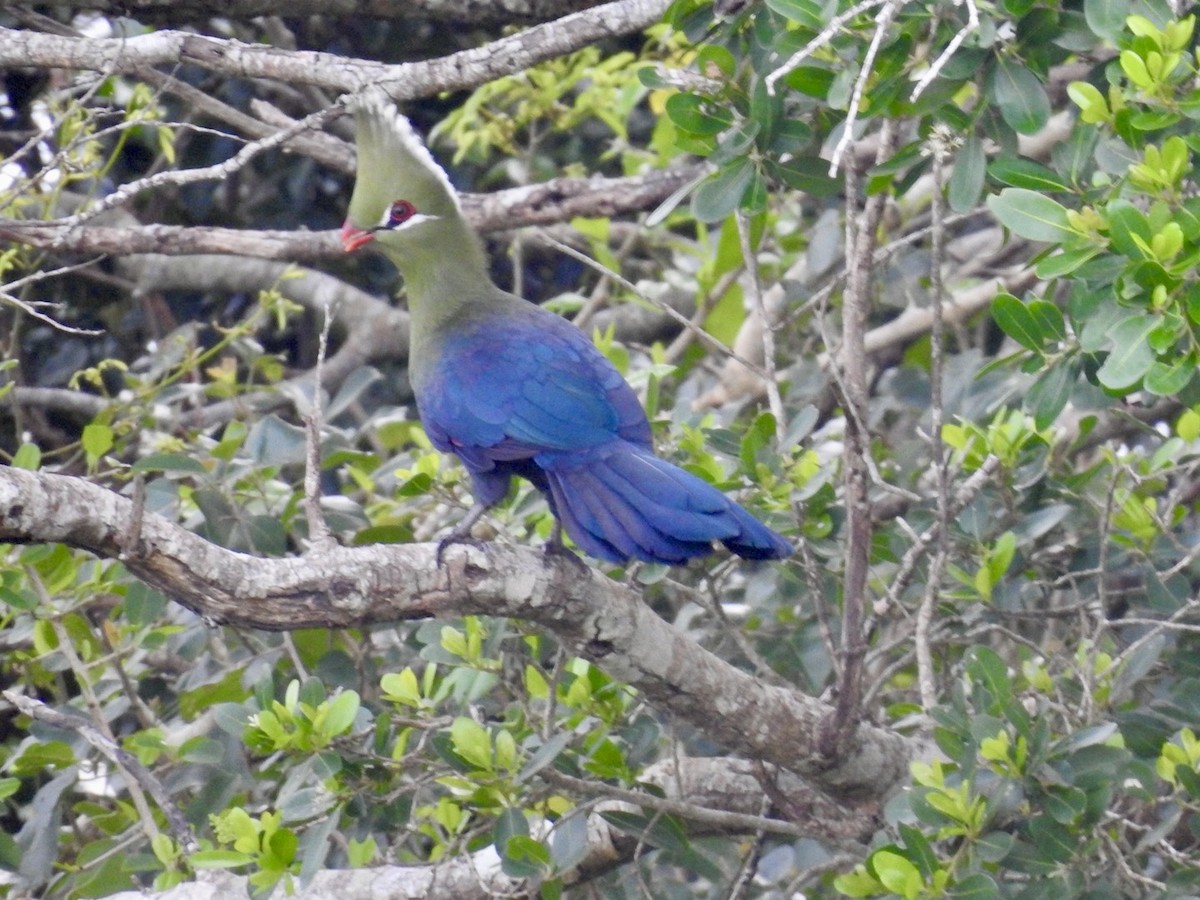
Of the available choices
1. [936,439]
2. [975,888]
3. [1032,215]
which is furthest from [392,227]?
[975,888]

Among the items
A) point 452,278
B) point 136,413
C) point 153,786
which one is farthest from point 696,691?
point 136,413

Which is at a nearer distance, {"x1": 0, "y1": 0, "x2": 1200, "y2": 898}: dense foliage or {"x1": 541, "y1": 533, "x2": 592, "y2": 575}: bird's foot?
{"x1": 0, "y1": 0, "x2": 1200, "y2": 898}: dense foliage

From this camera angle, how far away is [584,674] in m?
3.20

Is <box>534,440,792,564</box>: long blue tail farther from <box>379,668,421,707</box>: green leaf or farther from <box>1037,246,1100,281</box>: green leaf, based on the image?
<box>1037,246,1100,281</box>: green leaf

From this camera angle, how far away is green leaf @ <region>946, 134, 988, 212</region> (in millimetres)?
2932

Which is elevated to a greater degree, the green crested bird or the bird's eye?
the bird's eye

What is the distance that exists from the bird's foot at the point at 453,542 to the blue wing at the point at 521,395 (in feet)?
1.34

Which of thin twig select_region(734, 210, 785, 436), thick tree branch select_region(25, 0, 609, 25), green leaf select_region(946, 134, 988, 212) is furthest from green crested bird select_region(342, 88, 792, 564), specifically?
green leaf select_region(946, 134, 988, 212)

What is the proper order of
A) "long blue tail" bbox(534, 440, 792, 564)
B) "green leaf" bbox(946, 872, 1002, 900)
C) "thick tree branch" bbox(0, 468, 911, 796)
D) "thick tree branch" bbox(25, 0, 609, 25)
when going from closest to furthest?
"thick tree branch" bbox(0, 468, 911, 796) < "green leaf" bbox(946, 872, 1002, 900) < "long blue tail" bbox(534, 440, 792, 564) < "thick tree branch" bbox(25, 0, 609, 25)

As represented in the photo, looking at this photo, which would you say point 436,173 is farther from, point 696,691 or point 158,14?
point 696,691

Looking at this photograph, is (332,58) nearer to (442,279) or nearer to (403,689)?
(442,279)

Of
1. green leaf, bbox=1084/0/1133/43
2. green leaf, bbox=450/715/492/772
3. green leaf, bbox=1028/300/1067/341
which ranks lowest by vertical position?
green leaf, bbox=450/715/492/772

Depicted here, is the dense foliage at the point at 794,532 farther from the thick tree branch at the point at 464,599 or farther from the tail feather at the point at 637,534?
the tail feather at the point at 637,534

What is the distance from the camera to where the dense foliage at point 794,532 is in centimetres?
271
